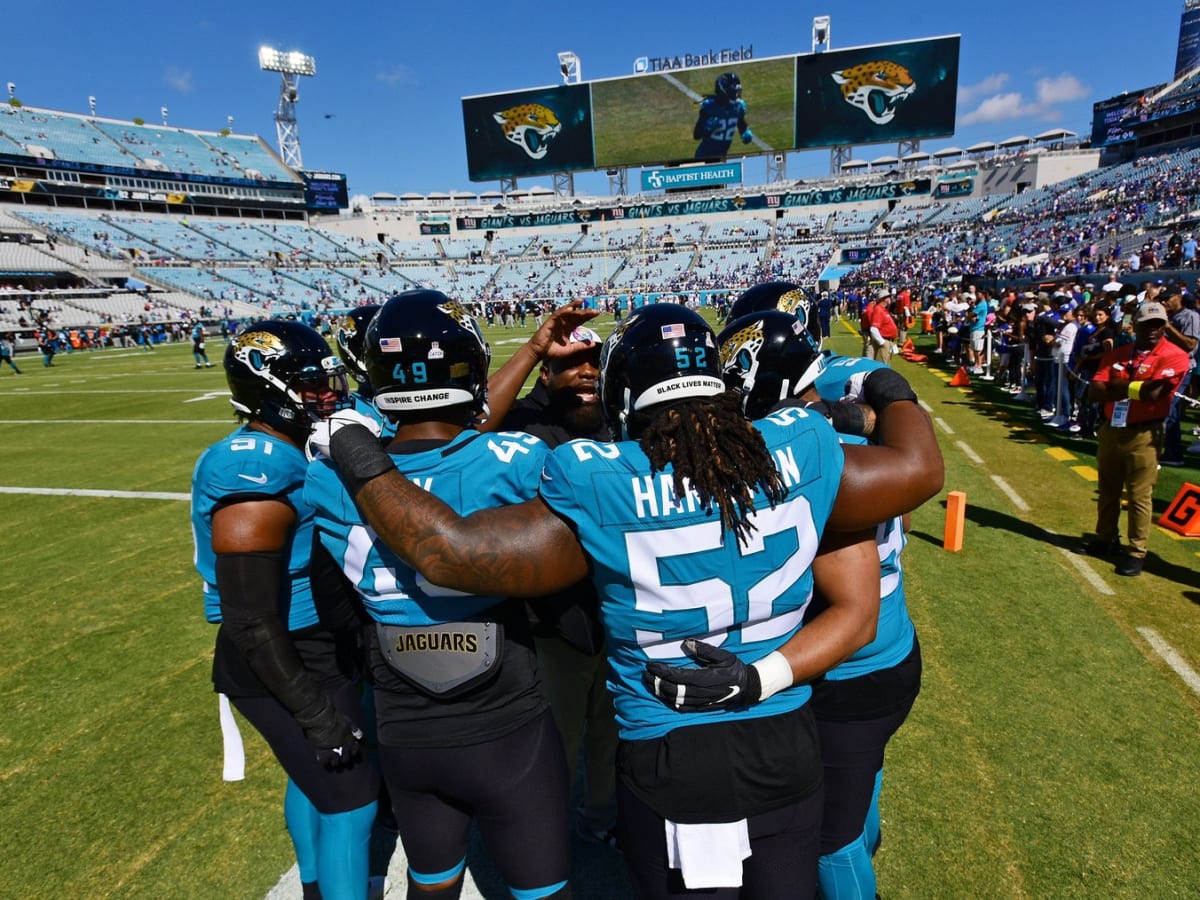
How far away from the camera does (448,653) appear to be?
1.84m

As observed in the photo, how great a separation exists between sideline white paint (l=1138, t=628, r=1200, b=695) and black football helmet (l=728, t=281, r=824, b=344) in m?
3.58

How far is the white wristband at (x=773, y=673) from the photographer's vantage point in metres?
1.59

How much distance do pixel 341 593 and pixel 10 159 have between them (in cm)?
7942

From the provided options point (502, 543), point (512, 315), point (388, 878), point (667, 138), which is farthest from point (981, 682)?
Result: point (667, 138)

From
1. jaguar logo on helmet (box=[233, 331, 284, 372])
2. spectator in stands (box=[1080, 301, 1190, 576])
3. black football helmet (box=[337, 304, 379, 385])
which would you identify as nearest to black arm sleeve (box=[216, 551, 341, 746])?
jaguar logo on helmet (box=[233, 331, 284, 372])

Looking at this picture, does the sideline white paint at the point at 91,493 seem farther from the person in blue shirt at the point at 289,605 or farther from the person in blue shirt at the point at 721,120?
the person in blue shirt at the point at 721,120

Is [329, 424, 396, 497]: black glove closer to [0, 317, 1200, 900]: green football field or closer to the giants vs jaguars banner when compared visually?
[0, 317, 1200, 900]: green football field

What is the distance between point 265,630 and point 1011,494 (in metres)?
8.31

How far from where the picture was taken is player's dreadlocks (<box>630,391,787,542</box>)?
1.54 meters

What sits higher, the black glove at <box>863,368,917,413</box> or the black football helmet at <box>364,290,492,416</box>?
the black football helmet at <box>364,290,492,416</box>

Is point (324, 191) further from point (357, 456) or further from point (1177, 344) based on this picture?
point (357, 456)

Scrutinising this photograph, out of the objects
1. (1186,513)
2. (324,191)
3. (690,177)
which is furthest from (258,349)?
(324,191)

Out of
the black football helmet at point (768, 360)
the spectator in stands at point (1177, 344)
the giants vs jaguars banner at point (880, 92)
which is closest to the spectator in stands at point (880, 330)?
the spectator in stands at point (1177, 344)

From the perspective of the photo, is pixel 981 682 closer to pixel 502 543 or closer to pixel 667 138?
pixel 502 543
